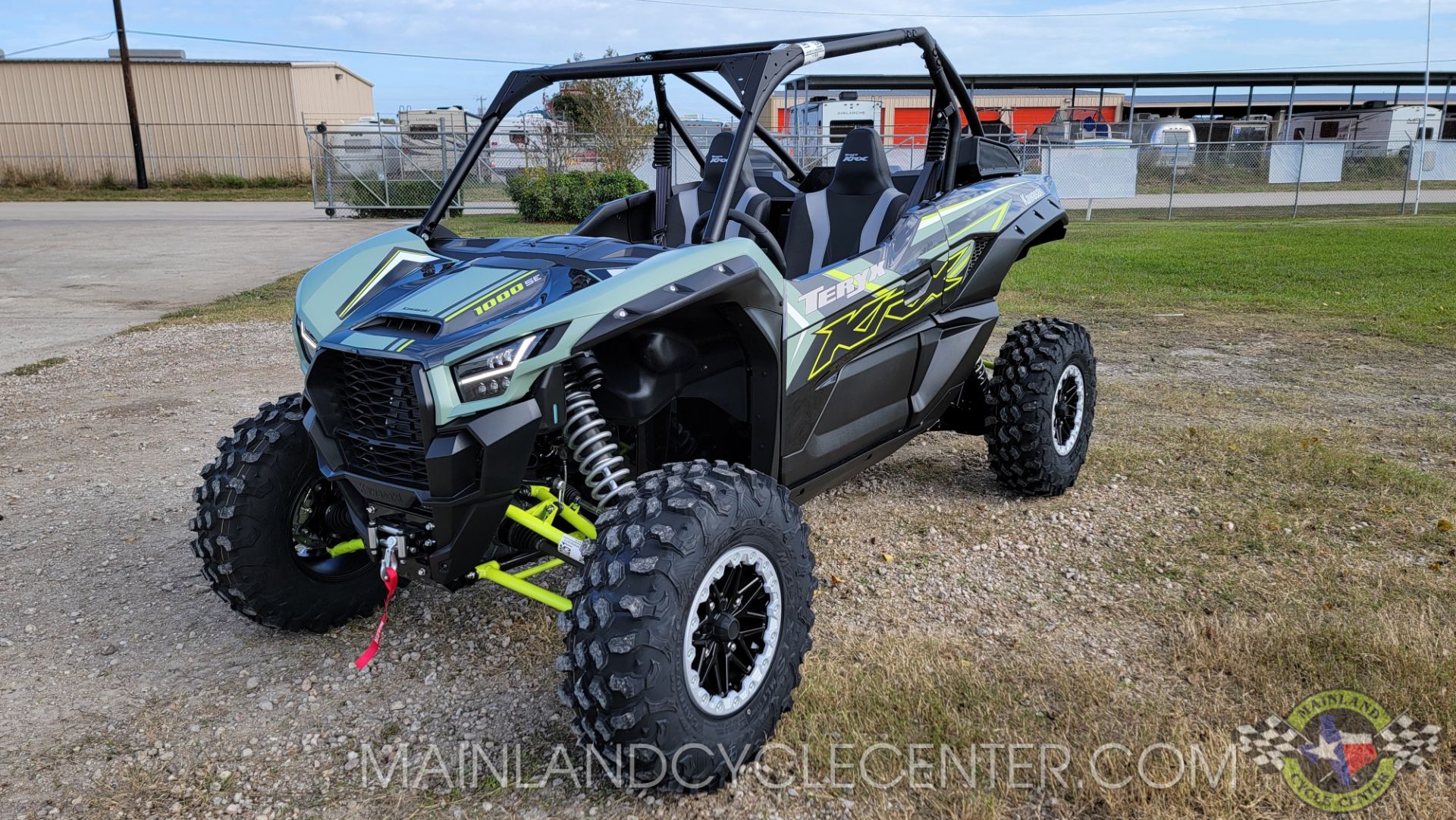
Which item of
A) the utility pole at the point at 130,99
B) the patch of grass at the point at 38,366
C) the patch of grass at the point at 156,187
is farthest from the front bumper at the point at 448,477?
the utility pole at the point at 130,99

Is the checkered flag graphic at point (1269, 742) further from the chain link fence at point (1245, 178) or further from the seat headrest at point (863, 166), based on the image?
the chain link fence at point (1245, 178)

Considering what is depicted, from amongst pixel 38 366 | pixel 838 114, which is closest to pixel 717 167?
pixel 38 366

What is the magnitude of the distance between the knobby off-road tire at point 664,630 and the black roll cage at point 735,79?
0.85 metres

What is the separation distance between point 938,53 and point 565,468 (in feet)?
7.30

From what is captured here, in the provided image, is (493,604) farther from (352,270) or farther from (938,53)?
(938,53)

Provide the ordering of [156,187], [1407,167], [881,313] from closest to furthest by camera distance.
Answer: [881,313] → [1407,167] → [156,187]

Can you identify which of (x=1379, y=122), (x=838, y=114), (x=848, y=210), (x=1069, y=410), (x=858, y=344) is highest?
(x=838, y=114)

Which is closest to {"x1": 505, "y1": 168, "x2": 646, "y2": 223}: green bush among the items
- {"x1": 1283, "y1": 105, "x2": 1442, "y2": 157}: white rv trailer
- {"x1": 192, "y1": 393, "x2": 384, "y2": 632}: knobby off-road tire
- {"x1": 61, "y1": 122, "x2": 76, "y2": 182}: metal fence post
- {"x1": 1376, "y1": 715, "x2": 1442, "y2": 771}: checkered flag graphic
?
{"x1": 192, "y1": 393, "x2": 384, "y2": 632}: knobby off-road tire

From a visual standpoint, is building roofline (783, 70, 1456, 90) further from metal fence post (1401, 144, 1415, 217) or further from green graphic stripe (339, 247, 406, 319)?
green graphic stripe (339, 247, 406, 319)

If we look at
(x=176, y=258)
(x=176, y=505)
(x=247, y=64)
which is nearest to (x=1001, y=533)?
(x=176, y=505)

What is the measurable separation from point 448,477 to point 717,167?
2611 mm

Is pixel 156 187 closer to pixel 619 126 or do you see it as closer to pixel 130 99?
pixel 130 99

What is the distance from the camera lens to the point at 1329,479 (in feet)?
15.6

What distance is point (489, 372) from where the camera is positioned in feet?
8.43
